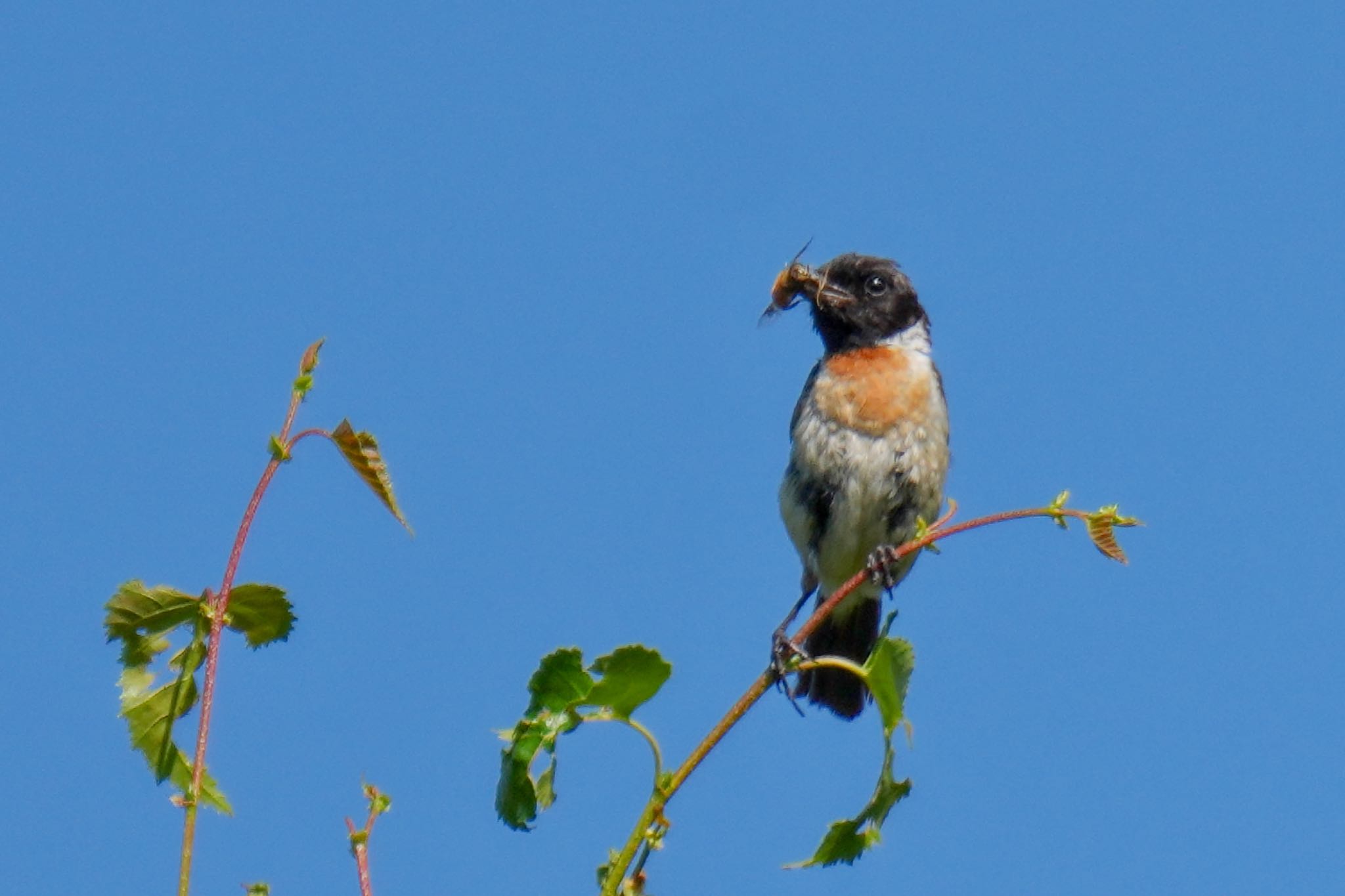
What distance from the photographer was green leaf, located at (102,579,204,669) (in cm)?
200

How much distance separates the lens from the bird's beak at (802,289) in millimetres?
7590

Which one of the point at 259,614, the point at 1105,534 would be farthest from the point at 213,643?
the point at 1105,534

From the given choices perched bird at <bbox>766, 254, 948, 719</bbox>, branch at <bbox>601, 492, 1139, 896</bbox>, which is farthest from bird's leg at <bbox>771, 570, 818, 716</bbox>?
branch at <bbox>601, 492, 1139, 896</bbox>

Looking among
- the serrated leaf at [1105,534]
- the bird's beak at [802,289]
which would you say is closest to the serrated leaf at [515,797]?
the serrated leaf at [1105,534]

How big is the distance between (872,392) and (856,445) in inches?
10.8

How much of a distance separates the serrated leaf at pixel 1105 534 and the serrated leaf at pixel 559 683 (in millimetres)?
814

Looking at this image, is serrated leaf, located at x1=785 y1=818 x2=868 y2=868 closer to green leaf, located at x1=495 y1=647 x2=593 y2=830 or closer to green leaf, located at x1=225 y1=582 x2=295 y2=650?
green leaf, located at x1=495 y1=647 x2=593 y2=830

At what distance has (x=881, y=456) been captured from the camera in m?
6.84

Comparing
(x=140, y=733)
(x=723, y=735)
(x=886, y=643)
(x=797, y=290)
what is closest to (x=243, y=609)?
(x=140, y=733)

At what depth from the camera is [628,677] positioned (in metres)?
1.95

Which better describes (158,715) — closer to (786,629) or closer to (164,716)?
(164,716)

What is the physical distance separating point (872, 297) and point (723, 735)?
19.8 feet

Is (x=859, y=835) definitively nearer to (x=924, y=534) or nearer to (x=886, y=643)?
(x=886, y=643)

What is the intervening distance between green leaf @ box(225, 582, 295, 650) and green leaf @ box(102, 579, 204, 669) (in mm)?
59
